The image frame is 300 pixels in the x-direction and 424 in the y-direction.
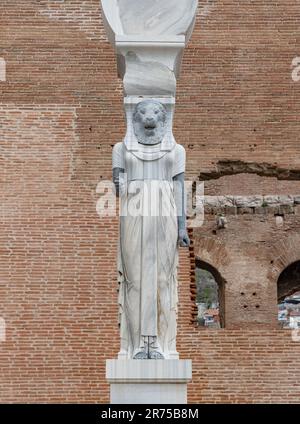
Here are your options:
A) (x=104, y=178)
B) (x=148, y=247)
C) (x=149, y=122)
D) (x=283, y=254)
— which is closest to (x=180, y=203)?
(x=148, y=247)

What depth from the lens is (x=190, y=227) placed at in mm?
11828

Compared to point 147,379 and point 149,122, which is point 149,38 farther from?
point 147,379

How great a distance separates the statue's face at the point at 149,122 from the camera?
5.87 metres

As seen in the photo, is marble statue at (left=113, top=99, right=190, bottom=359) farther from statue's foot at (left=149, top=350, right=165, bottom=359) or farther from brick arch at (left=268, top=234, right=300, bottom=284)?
brick arch at (left=268, top=234, right=300, bottom=284)

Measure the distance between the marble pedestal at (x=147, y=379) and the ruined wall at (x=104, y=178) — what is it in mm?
5412

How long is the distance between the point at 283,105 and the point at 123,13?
625 centimetres

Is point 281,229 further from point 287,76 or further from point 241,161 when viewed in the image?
point 287,76

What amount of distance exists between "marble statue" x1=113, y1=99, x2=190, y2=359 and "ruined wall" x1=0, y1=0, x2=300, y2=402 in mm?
5336

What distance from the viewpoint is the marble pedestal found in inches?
217

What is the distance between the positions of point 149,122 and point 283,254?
679cm

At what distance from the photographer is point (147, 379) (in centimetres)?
552

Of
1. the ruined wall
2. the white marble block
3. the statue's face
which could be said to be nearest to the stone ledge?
the statue's face
